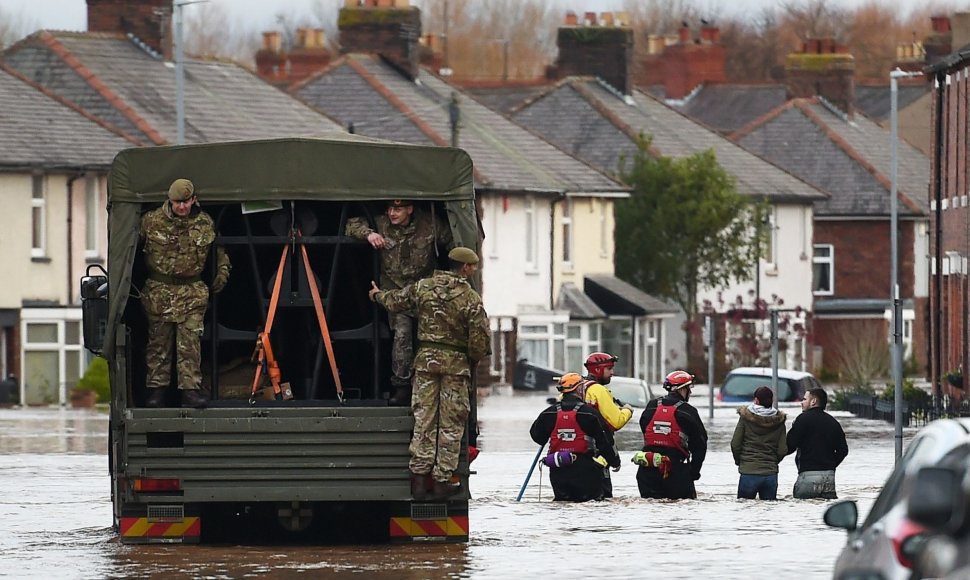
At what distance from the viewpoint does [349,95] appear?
69.9 meters

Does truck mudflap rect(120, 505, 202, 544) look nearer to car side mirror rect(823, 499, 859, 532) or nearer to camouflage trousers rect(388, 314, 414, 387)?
camouflage trousers rect(388, 314, 414, 387)

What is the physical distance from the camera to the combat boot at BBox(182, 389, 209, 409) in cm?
1723

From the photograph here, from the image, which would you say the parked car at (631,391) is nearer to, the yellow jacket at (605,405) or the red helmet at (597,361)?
the red helmet at (597,361)

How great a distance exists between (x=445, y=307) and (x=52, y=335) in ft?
126

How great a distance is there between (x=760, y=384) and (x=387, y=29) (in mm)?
24947

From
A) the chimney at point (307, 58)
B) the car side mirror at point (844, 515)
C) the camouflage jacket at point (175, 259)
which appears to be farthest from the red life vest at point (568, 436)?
the chimney at point (307, 58)

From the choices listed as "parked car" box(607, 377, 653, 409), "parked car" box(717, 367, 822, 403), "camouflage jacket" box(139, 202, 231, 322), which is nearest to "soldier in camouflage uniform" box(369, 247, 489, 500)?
"camouflage jacket" box(139, 202, 231, 322)

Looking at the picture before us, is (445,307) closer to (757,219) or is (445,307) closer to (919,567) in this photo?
(919,567)

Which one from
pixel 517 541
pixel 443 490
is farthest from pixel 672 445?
pixel 443 490

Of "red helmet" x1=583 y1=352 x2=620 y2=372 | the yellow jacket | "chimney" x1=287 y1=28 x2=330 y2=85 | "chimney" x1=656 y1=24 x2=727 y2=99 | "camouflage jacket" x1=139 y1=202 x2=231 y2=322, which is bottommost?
the yellow jacket

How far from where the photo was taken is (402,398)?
17469 mm

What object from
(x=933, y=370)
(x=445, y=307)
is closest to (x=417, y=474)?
(x=445, y=307)

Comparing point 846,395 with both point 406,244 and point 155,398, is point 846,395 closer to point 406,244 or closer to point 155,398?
point 406,244

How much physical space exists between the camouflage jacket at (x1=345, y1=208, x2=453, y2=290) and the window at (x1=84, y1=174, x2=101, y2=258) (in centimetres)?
3815
